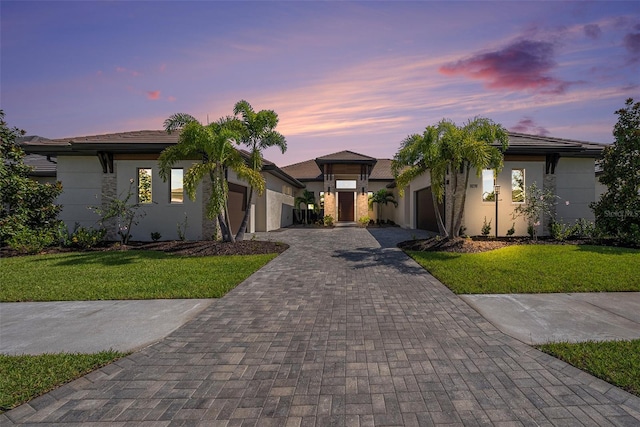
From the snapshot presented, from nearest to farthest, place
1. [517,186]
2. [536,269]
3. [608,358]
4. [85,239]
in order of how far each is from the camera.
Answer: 1. [608,358]
2. [536,269]
3. [85,239]
4. [517,186]

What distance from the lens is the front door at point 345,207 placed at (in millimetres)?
26255

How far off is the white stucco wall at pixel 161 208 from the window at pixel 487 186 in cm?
1384

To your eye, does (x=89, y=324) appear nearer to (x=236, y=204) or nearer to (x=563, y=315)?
(x=563, y=315)

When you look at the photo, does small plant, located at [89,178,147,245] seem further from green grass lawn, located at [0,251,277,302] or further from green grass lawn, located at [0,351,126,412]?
green grass lawn, located at [0,351,126,412]

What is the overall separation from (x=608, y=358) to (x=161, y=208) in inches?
597

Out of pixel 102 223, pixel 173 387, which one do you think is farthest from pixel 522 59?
pixel 102 223

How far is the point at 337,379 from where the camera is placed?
9.91 feet

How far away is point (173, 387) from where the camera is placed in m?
2.91

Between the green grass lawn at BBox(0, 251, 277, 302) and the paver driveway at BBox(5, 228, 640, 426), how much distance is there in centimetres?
191

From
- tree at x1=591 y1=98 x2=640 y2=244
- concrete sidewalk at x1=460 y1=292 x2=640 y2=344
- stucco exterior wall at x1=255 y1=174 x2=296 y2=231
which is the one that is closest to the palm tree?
stucco exterior wall at x1=255 y1=174 x2=296 y2=231

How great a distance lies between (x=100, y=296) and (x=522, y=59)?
46.6 feet

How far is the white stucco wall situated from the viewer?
1378 centimetres

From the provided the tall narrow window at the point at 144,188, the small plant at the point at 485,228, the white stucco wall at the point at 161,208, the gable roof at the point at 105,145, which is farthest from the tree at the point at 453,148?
the tall narrow window at the point at 144,188

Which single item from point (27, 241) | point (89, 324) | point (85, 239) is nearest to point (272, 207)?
point (85, 239)
